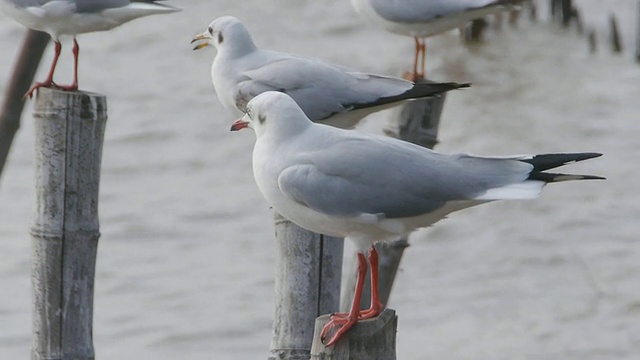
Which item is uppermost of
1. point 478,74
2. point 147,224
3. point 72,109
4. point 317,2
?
point 317,2

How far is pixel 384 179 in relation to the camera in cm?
371

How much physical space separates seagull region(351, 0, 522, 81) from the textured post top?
208cm

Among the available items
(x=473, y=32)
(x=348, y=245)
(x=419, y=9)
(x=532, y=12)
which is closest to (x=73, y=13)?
(x=419, y=9)

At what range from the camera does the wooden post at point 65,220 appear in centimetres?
416

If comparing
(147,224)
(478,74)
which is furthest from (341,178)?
(478,74)

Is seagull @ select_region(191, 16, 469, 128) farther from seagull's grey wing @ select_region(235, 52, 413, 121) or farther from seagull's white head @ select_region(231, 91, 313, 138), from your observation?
seagull's white head @ select_region(231, 91, 313, 138)

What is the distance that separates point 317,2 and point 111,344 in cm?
718

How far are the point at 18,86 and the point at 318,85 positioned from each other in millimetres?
1034

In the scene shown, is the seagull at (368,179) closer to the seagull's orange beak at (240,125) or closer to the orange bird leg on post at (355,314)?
the orange bird leg on post at (355,314)

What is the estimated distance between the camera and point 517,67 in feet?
41.6

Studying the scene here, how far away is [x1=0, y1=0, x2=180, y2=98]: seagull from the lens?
4988mm

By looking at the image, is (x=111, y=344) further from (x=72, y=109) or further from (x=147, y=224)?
(x=72, y=109)

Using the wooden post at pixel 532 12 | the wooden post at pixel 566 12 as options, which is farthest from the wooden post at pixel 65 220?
the wooden post at pixel 532 12

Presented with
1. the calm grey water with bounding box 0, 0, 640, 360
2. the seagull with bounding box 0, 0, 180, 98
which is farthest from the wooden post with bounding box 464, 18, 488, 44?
the seagull with bounding box 0, 0, 180, 98
